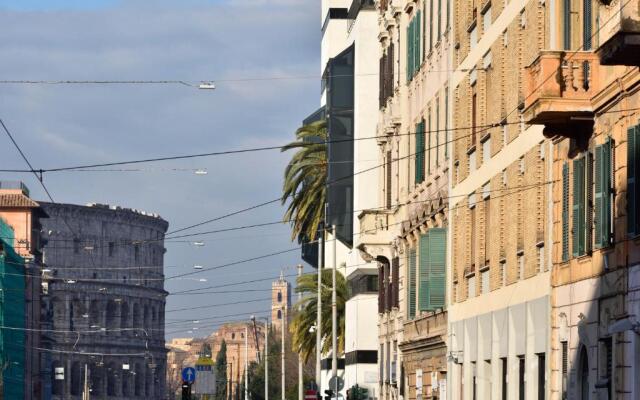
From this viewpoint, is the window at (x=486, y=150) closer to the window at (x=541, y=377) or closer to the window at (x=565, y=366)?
the window at (x=541, y=377)

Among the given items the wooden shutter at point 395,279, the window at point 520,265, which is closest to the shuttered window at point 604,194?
the window at point 520,265

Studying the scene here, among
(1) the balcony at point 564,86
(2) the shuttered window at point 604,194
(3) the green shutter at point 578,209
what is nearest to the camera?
(2) the shuttered window at point 604,194

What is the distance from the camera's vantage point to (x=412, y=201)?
4853cm

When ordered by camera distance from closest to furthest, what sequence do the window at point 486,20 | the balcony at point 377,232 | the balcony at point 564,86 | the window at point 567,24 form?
the balcony at point 564,86 → the window at point 567,24 → the window at point 486,20 → the balcony at point 377,232

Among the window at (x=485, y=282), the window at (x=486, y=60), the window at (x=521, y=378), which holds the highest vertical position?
the window at (x=486, y=60)

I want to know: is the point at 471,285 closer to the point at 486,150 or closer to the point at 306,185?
the point at 486,150

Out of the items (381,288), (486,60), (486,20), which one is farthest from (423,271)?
(381,288)

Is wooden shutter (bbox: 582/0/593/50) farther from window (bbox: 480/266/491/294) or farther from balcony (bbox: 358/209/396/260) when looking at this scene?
balcony (bbox: 358/209/396/260)

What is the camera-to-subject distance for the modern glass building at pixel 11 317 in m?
126

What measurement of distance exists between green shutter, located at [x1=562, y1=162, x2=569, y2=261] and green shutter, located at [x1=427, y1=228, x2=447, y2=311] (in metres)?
13.4

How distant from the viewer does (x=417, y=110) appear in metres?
48.1

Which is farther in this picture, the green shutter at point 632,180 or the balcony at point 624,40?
the green shutter at point 632,180

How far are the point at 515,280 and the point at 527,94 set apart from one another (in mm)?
6170

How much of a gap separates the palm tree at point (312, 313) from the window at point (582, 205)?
53.5 metres
